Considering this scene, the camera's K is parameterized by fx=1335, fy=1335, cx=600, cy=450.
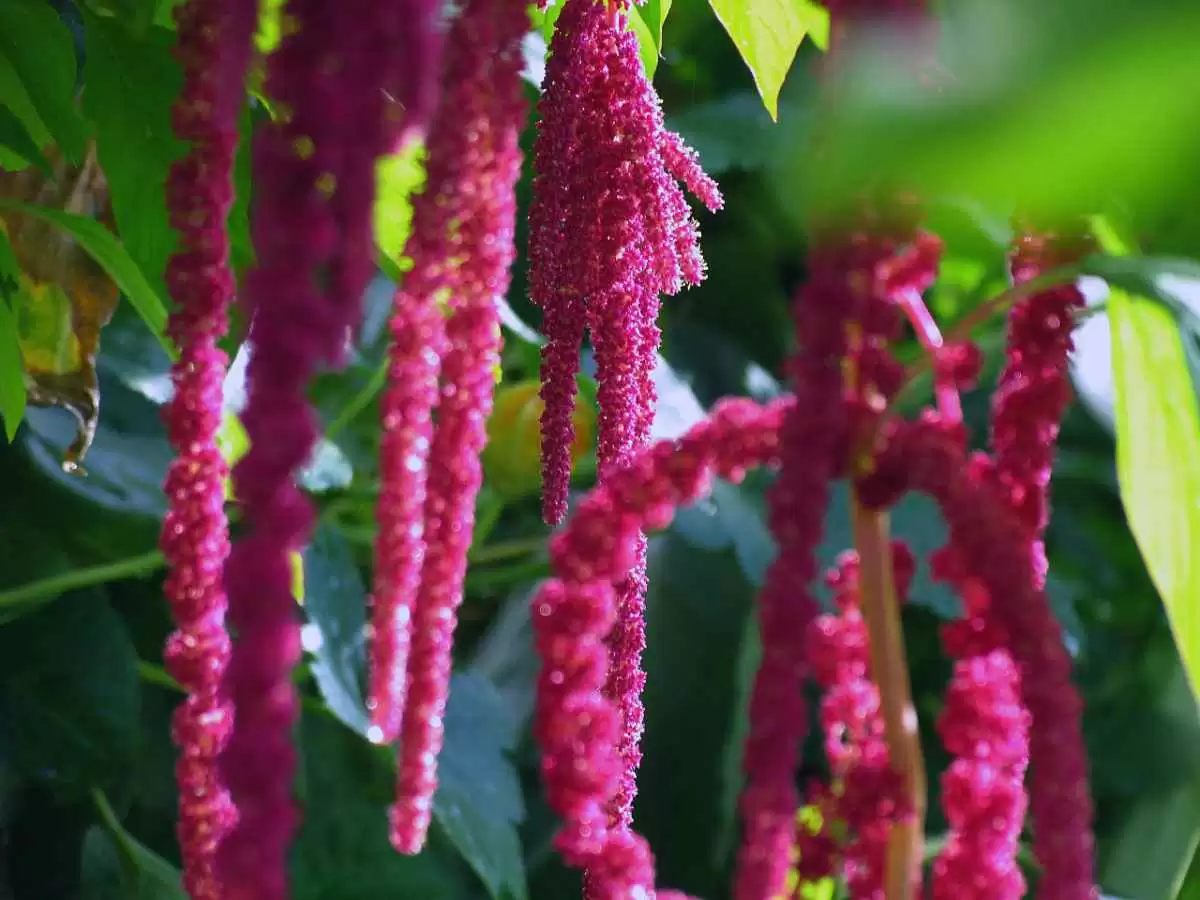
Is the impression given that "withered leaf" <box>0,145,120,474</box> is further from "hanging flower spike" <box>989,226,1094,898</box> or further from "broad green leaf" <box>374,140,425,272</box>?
"hanging flower spike" <box>989,226,1094,898</box>

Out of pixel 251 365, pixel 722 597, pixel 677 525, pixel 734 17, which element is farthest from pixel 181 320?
pixel 722 597

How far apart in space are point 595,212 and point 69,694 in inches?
19.8

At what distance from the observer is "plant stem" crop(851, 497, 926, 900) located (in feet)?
0.60

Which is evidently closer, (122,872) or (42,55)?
(42,55)

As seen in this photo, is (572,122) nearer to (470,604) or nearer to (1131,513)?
(1131,513)

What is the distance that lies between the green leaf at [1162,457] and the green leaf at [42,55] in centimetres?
28

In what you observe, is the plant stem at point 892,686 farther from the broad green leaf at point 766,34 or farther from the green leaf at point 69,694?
the green leaf at point 69,694

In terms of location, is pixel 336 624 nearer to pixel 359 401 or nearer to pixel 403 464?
pixel 359 401

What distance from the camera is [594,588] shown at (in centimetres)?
18

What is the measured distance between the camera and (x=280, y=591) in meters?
0.14

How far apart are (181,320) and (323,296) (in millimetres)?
73

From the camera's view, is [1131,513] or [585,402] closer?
[1131,513]

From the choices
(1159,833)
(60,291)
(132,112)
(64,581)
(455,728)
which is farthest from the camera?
(1159,833)

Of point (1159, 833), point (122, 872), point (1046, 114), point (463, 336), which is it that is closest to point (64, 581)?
point (122, 872)
